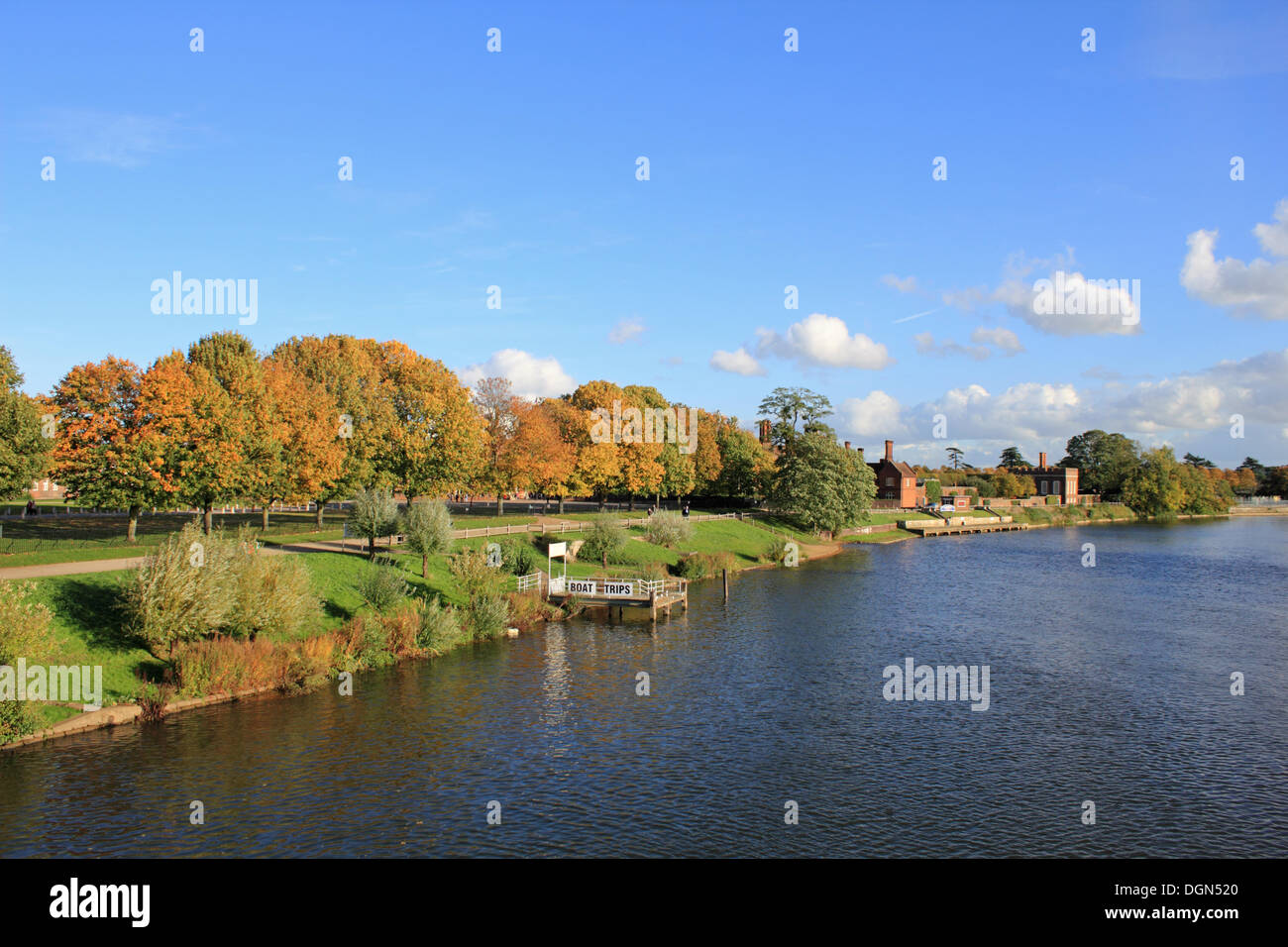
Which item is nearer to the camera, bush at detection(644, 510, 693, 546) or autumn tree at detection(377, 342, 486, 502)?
autumn tree at detection(377, 342, 486, 502)

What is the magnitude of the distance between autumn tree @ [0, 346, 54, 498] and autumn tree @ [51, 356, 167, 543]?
2142 millimetres

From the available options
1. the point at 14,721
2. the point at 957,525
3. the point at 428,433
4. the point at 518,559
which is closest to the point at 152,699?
the point at 14,721

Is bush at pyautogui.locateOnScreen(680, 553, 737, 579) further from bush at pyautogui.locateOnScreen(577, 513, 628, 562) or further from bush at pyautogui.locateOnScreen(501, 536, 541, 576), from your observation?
bush at pyautogui.locateOnScreen(501, 536, 541, 576)

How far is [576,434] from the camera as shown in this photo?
105250 millimetres

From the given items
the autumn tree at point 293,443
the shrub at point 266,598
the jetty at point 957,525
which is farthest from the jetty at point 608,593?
the jetty at point 957,525

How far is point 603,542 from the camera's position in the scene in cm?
6912

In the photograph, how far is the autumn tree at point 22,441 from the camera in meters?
53.8

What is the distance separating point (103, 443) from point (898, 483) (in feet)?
457

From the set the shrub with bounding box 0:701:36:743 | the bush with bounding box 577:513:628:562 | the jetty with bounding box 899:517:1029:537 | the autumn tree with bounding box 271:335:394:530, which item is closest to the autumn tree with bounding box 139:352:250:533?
the autumn tree with bounding box 271:335:394:530

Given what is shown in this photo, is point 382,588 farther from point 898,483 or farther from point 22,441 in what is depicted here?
point 898,483

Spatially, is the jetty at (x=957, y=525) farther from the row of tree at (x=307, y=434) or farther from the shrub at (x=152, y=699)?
the shrub at (x=152, y=699)

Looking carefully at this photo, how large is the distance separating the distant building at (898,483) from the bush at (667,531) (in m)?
91.9

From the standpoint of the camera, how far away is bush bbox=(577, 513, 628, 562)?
69000 millimetres
